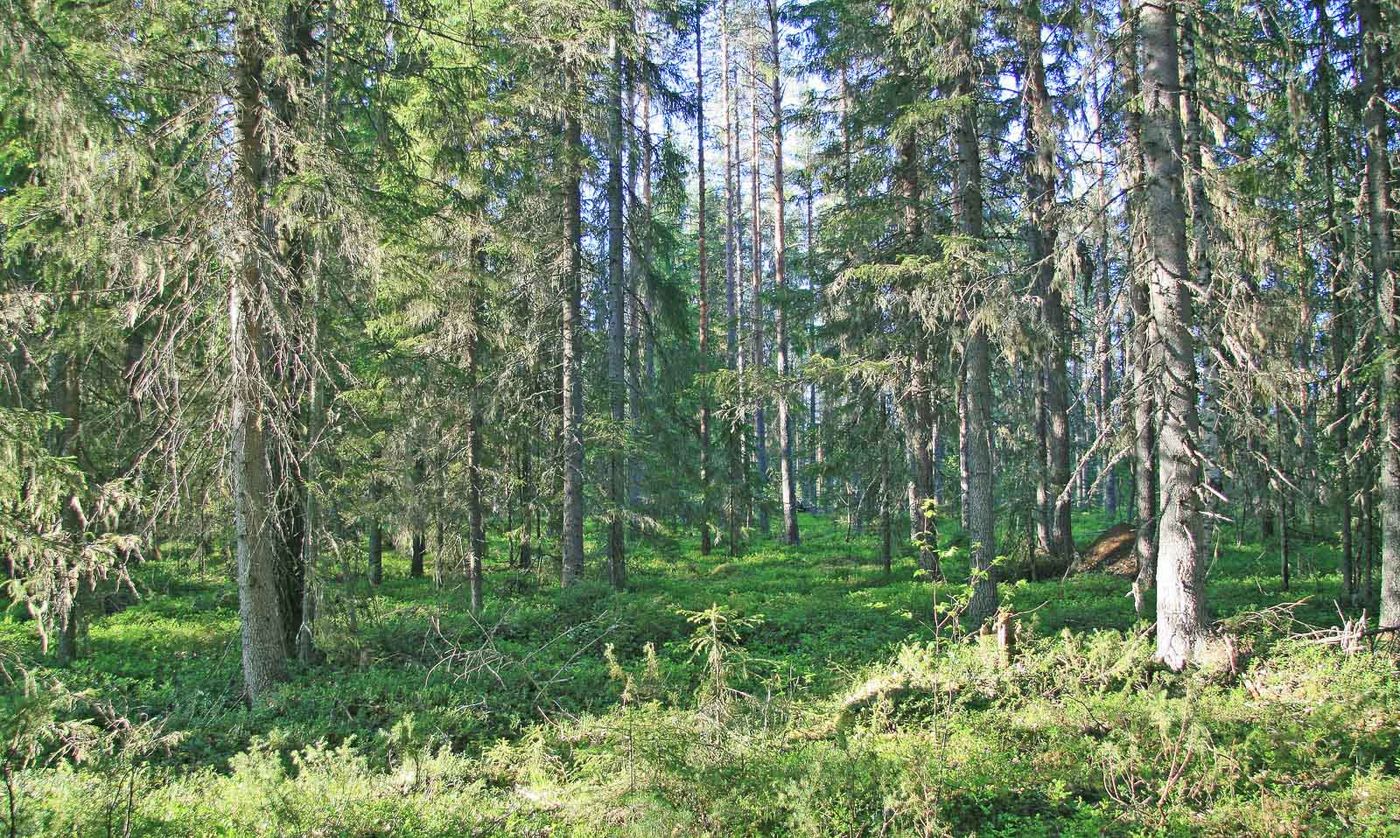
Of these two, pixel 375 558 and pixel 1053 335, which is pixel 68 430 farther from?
pixel 1053 335

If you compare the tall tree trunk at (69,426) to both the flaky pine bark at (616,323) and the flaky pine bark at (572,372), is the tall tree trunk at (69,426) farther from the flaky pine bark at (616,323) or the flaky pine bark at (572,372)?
the flaky pine bark at (616,323)

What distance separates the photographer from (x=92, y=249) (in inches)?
280

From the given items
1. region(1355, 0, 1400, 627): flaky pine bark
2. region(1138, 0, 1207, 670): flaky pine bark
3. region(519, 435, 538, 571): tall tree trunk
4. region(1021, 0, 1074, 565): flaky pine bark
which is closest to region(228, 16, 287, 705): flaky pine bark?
region(519, 435, 538, 571): tall tree trunk

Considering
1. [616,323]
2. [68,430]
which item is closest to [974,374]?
[616,323]

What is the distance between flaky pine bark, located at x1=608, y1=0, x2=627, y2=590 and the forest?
0.11m

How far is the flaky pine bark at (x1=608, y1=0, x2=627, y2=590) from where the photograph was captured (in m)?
12.9

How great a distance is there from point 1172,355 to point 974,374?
120 inches

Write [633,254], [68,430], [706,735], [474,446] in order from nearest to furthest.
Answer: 1. [706,735]
2. [68,430]
3. [474,446]
4. [633,254]

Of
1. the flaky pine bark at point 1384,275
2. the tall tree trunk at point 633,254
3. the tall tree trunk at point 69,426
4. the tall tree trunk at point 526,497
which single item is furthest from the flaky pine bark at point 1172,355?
the tall tree trunk at point 69,426

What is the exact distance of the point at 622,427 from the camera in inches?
540

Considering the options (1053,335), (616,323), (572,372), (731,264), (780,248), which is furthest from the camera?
(731,264)

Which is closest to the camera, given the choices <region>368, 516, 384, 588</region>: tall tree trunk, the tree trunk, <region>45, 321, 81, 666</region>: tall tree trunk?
<region>45, 321, 81, 666</region>: tall tree trunk

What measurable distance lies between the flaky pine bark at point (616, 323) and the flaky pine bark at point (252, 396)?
604 cm

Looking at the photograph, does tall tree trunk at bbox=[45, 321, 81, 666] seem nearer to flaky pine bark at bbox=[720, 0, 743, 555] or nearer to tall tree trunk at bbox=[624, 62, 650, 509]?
tall tree trunk at bbox=[624, 62, 650, 509]
